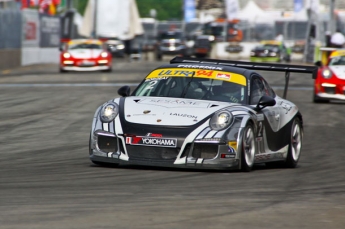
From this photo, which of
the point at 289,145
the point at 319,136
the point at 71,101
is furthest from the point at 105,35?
the point at 289,145

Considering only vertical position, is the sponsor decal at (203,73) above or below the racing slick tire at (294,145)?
above

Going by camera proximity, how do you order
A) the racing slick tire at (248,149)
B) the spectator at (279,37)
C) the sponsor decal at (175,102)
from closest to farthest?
the racing slick tire at (248,149) < the sponsor decal at (175,102) < the spectator at (279,37)

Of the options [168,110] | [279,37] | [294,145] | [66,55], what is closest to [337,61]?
[294,145]

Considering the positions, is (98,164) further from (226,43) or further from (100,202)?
(226,43)

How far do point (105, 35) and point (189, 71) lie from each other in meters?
48.1

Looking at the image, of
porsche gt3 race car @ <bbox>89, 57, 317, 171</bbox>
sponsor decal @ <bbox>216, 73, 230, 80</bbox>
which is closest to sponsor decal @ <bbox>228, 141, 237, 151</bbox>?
porsche gt3 race car @ <bbox>89, 57, 317, 171</bbox>

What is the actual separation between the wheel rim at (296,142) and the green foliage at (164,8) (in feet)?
532

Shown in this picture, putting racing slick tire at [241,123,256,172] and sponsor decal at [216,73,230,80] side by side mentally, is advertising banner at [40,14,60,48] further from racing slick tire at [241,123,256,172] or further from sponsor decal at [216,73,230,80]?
racing slick tire at [241,123,256,172]

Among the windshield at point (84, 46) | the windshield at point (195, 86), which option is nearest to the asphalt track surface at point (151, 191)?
the windshield at point (195, 86)

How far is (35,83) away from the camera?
1072 inches

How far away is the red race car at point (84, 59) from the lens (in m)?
34.4

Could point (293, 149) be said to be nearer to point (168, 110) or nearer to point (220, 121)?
point (220, 121)

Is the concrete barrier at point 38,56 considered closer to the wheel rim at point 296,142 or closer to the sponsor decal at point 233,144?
the wheel rim at point 296,142

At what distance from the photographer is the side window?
33.3 ft
